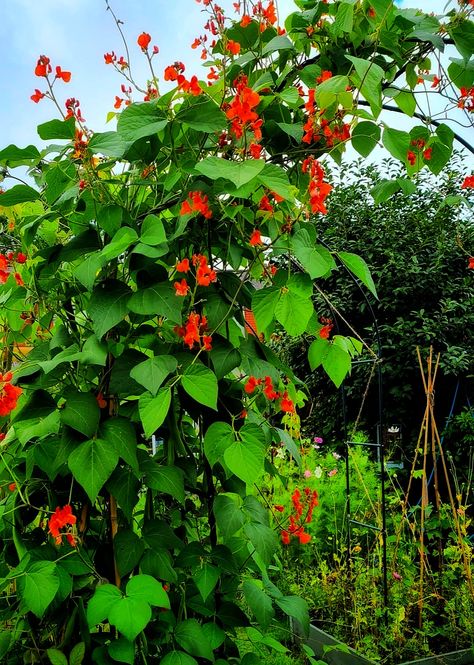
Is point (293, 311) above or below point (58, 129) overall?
below

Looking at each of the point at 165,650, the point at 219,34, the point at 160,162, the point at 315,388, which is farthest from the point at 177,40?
the point at 315,388

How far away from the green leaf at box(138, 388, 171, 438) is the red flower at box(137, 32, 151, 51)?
25.7 inches

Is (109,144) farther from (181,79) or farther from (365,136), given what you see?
(365,136)

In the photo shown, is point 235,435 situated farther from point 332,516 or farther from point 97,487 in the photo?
point 332,516

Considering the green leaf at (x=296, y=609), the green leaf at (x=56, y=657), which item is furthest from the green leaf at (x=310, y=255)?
the green leaf at (x=56, y=657)

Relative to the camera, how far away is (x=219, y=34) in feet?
4.26

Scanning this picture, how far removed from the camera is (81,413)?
1.18 metres

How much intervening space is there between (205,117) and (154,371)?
45 cm

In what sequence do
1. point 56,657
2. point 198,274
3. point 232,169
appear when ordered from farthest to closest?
point 56,657
point 198,274
point 232,169

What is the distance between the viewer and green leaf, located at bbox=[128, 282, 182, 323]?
3.78 ft

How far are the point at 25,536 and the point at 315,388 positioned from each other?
4.05m

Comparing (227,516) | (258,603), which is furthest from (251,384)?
(258,603)

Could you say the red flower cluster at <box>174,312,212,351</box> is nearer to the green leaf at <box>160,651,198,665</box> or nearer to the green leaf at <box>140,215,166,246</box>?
the green leaf at <box>140,215,166,246</box>

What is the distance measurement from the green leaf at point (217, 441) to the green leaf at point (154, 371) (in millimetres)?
148
